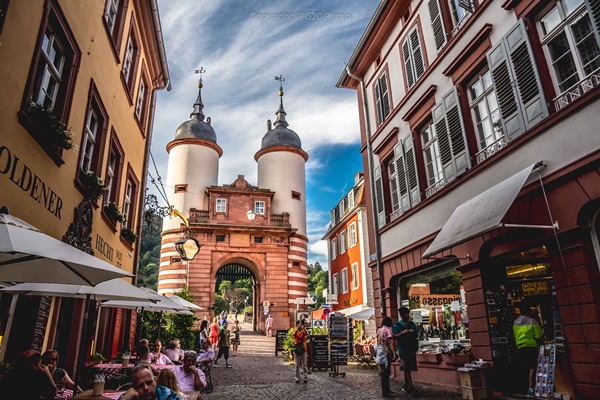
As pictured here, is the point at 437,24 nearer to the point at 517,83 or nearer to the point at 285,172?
the point at 517,83

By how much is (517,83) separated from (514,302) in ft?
15.5

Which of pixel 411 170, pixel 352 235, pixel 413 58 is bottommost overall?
pixel 411 170

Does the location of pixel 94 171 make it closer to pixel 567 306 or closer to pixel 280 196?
pixel 567 306

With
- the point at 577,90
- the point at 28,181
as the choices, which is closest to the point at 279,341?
the point at 28,181

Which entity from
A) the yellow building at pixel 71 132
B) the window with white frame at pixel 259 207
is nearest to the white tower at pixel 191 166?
the window with white frame at pixel 259 207

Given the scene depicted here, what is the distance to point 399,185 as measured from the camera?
13281mm

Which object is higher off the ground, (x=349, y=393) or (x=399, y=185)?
(x=399, y=185)

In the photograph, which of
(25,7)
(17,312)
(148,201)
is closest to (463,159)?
(25,7)

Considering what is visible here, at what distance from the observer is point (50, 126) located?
23.0 feet

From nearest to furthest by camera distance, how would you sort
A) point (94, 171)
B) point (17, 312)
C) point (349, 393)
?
point (17, 312) < point (349, 393) < point (94, 171)

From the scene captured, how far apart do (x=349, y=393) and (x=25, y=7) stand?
9826 millimetres

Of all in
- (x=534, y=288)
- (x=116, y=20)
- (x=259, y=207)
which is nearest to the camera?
(x=534, y=288)

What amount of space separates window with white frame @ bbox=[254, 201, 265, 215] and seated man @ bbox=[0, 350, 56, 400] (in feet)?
94.5

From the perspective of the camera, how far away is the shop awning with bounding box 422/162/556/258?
6.78 m
